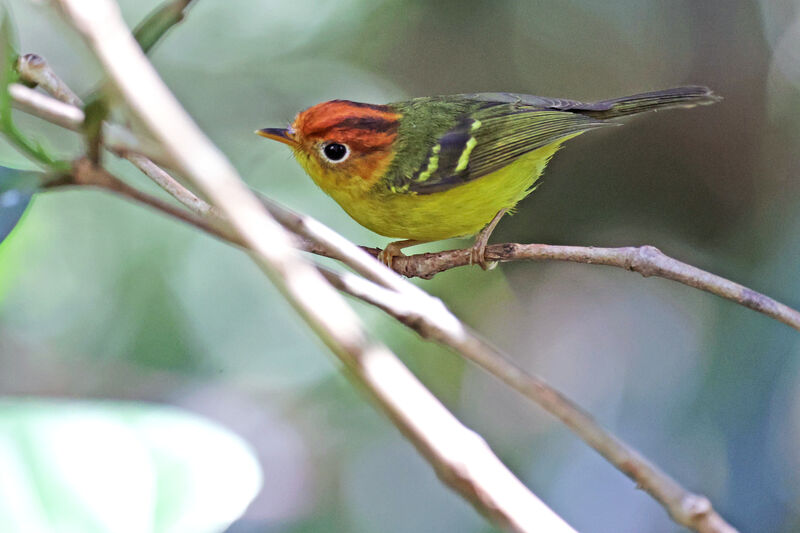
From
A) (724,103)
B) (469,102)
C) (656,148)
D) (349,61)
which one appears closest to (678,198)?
(656,148)

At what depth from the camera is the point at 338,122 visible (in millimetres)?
2666

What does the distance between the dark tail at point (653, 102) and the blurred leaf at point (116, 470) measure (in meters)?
1.97

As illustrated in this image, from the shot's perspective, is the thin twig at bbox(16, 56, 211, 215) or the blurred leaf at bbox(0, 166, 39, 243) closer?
the thin twig at bbox(16, 56, 211, 215)

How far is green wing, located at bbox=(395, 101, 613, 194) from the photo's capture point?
2.67 meters

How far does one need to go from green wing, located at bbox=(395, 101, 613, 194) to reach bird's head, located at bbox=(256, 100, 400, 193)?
0.14 meters

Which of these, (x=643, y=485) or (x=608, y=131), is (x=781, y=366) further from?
(x=643, y=485)

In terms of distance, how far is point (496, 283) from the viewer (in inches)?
162

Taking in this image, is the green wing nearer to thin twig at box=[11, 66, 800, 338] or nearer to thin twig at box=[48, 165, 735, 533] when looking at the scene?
thin twig at box=[11, 66, 800, 338]

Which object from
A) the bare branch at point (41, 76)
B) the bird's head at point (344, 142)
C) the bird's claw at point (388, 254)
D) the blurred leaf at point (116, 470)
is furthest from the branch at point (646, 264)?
the bare branch at point (41, 76)

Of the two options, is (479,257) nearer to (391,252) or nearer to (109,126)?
(391,252)

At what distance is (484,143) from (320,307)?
2421 mm

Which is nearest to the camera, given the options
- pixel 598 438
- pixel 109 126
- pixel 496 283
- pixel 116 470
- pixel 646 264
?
pixel 598 438

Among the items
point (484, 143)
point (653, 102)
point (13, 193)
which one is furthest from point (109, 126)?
point (653, 102)

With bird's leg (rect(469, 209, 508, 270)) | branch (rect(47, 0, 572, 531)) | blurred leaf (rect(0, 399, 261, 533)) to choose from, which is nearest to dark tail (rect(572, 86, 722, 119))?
bird's leg (rect(469, 209, 508, 270))
